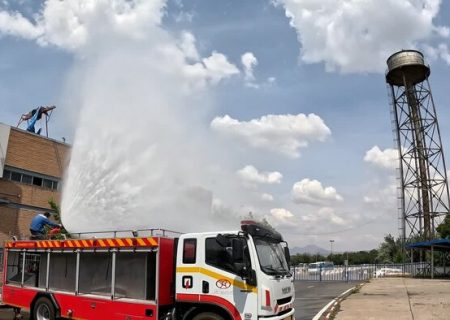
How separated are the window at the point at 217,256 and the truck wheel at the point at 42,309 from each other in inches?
192

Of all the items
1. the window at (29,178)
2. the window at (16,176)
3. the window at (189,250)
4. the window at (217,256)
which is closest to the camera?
the window at (217,256)

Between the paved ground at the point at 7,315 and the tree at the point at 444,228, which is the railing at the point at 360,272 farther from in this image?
the paved ground at the point at 7,315

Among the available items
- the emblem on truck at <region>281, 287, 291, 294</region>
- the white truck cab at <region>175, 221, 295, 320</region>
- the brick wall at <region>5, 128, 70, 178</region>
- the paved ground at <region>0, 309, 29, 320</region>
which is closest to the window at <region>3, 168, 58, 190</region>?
the brick wall at <region>5, 128, 70, 178</region>

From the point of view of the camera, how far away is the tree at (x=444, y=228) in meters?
43.4

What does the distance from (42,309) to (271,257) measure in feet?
20.7

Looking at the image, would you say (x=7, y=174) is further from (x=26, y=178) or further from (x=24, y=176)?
(x=26, y=178)

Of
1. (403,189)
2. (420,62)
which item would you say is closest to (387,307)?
(403,189)

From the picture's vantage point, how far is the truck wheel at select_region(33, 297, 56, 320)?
11.5m

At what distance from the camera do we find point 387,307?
607 inches

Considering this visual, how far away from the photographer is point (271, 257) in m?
9.46

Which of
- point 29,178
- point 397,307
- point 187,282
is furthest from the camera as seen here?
point 29,178

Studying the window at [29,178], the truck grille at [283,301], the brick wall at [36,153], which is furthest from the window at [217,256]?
the window at [29,178]

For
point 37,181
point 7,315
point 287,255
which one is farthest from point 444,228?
point 7,315

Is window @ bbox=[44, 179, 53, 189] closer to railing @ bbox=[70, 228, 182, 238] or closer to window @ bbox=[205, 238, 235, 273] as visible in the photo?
railing @ bbox=[70, 228, 182, 238]
